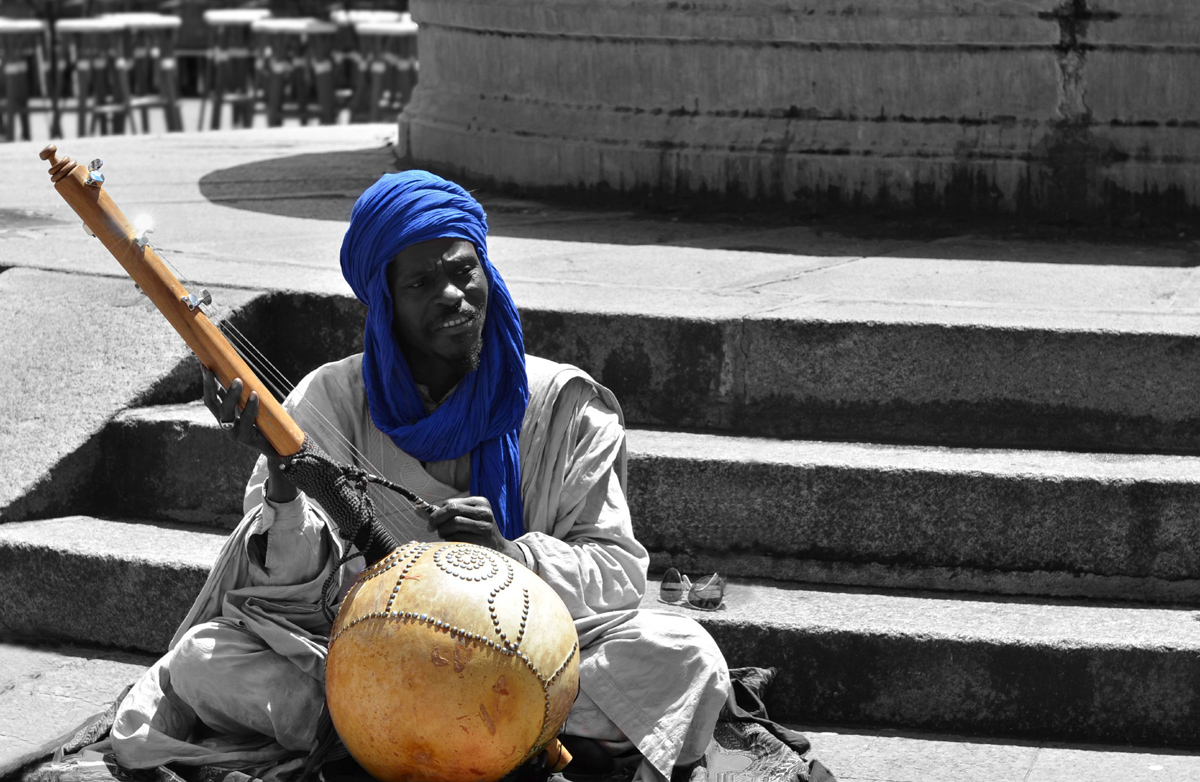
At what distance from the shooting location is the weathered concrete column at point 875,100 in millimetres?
5758

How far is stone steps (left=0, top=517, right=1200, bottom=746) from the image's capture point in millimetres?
3725

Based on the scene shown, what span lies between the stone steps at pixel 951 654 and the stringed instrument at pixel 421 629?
842 mm

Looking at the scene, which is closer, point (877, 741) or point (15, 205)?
point (877, 741)

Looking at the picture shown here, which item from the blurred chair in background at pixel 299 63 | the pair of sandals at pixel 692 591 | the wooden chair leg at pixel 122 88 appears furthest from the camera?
the blurred chair in background at pixel 299 63

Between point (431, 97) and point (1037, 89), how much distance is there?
2672mm

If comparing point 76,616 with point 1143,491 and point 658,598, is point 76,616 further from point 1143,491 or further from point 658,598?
point 1143,491

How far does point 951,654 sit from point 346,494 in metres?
1.46

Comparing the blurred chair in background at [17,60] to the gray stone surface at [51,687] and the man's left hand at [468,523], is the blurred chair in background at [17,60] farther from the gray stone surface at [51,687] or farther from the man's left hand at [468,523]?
the man's left hand at [468,523]

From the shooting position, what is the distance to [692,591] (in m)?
4.00

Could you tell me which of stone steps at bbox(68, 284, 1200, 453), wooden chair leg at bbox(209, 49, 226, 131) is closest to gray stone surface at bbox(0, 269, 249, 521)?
stone steps at bbox(68, 284, 1200, 453)

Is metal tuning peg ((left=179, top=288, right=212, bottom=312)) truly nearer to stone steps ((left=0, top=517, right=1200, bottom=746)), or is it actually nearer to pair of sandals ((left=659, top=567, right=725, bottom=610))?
stone steps ((left=0, top=517, right=1200, bottom=746))

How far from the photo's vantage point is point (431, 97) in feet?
23.7

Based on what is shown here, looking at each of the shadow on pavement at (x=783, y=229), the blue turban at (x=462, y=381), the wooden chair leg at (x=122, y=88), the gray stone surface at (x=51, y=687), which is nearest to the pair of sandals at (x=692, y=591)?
the blue turban at (x=462, y=381)

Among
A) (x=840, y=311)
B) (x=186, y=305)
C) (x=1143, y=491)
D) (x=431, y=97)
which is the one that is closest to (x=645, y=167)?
(x=431, y=97)
